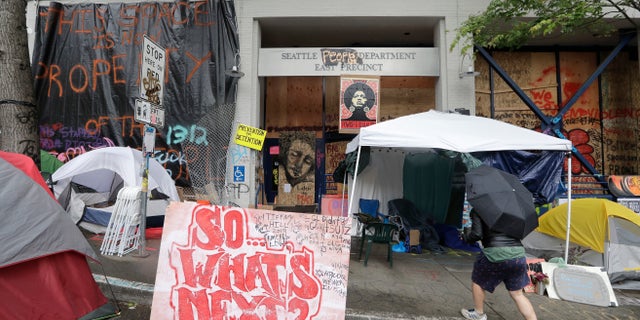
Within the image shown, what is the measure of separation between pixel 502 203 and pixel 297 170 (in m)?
7.63

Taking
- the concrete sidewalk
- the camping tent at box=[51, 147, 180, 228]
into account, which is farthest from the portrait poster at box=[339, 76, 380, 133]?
the camping tent at box=[51, 147, 180, 228]

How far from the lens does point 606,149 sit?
34.1 feet

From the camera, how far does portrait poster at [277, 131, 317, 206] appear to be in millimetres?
10602

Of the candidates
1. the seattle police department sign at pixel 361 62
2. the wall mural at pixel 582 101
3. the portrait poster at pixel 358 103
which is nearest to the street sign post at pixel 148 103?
the seattle police department sign at pixel 361 62

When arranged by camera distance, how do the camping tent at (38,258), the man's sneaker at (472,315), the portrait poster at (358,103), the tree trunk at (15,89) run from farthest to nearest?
the portrait poster at (358,103)
the tree trunk at (15,89)
the man's sneaker at (472,315)
the camping tent at (38,258)

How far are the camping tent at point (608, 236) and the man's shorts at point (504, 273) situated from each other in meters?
3.06

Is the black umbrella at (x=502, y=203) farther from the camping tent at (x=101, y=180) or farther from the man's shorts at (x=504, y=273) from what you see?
the camping tent at (x=101, y=180)

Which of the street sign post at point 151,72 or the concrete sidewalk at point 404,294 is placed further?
the street sign post at point 151,72

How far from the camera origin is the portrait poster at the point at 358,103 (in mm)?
9039

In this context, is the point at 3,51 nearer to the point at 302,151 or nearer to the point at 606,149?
the point at 302,151

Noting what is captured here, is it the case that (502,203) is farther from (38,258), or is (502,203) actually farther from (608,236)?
(38,258)

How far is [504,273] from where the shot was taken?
11.6 feet

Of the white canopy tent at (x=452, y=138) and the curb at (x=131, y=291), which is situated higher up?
the white canopy tent at (x=452, y=138)

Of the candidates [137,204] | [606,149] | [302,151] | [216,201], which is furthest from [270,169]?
[606,149]
